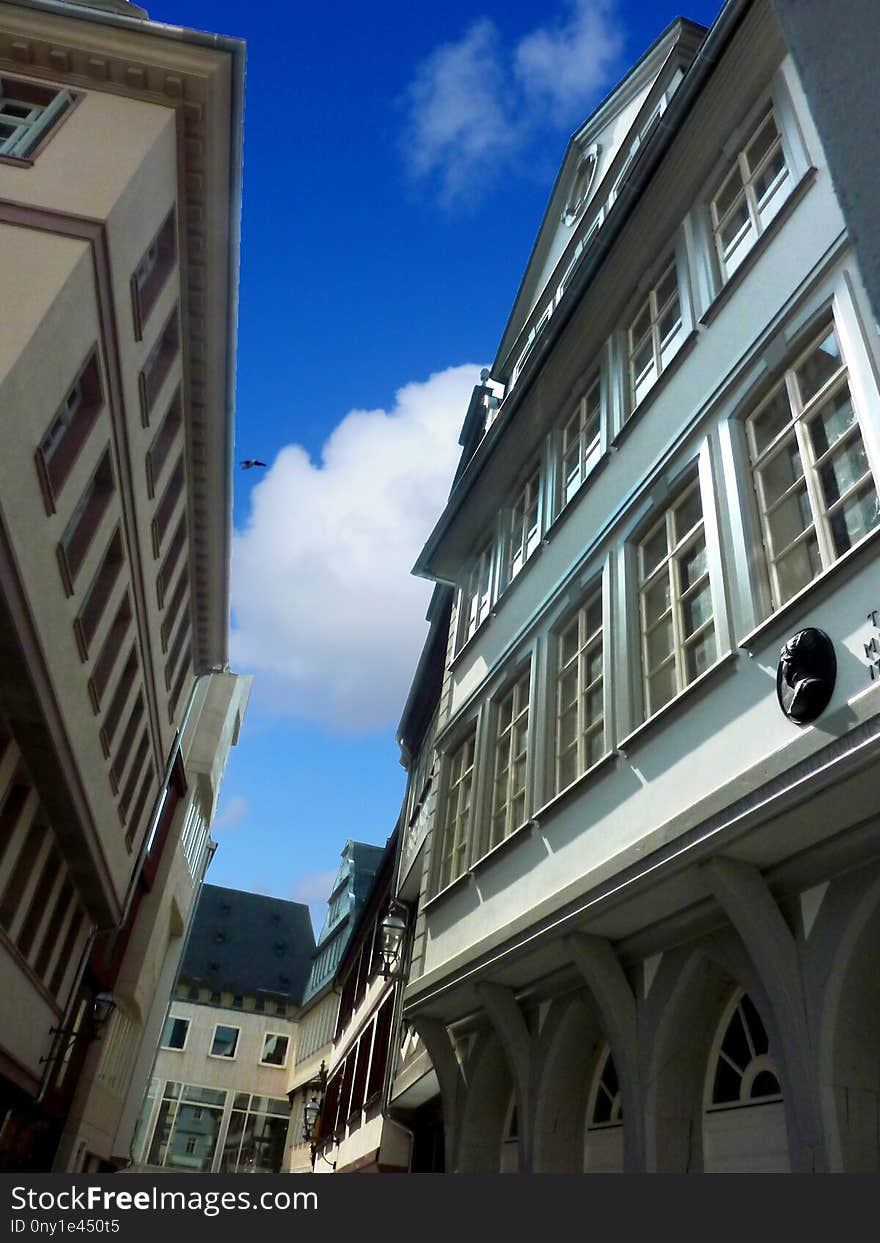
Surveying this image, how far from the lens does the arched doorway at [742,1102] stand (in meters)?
6.14

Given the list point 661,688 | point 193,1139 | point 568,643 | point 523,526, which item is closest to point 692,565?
point 661,688

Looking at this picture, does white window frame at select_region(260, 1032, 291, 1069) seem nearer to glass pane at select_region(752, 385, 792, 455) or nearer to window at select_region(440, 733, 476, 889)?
window at select_region(440, 733, 476, 889)


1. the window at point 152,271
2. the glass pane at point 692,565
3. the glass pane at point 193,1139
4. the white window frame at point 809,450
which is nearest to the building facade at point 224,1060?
the glass pane at point 193,1139

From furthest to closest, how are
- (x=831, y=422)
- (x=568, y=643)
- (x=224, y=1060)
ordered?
1. (x=224, y=1060)
2. (x=568, y=643)
3. (x=831, y=422)

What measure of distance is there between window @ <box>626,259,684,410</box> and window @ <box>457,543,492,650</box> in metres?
4.23

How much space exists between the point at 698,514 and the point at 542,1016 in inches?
199

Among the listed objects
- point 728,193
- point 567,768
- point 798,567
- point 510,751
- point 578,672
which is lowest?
point 798,567

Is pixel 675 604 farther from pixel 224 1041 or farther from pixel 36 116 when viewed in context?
pixel 224 1041

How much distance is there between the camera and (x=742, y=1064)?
22.0 ft

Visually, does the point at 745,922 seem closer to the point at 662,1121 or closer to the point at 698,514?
the point at 662,1121

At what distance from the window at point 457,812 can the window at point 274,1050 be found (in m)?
45.5

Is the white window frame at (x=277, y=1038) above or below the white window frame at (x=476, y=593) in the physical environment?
above

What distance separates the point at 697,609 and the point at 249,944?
59.3 m

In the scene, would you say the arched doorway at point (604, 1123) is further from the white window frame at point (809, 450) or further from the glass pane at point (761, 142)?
the glass pane at point (761, 142)
